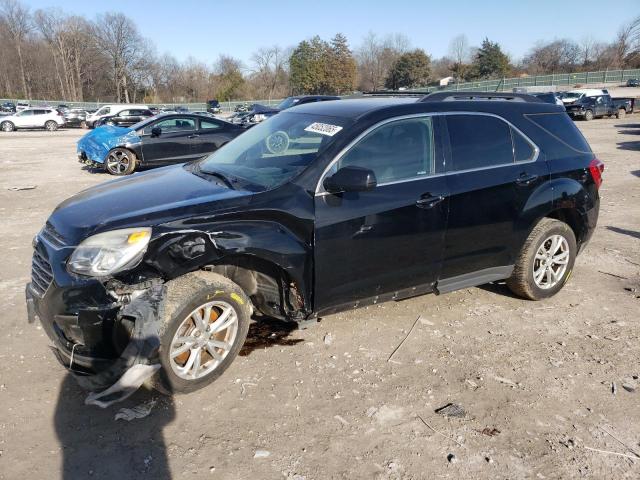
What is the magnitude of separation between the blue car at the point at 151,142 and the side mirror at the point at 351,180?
9.99 metres

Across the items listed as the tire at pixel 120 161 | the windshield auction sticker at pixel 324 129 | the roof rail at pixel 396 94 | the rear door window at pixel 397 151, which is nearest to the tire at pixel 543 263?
the rear door window at pixel 397 151

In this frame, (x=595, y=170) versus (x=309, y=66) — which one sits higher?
(x=309, y=66)

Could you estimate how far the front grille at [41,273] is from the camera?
3161 mm

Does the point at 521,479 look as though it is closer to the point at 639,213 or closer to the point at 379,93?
the point at 379,93

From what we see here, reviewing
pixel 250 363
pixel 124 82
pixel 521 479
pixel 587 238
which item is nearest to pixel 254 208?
pixel 250 363

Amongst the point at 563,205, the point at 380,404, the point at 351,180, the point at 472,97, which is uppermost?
the point at 472,97

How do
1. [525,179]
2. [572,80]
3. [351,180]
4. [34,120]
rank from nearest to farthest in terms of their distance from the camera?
[351,180]
[525,179]
[34,120]
[572,80]

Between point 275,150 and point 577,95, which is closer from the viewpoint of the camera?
point 275,150

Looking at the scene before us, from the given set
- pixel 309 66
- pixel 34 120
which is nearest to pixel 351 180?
pixel 34 120

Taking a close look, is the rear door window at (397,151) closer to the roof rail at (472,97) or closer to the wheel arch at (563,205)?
the roof rail at (472,97)

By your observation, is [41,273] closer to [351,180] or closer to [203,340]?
[203,340]

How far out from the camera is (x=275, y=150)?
4090mm

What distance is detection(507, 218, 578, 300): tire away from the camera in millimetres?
4582

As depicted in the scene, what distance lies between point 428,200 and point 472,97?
4.36 ft
